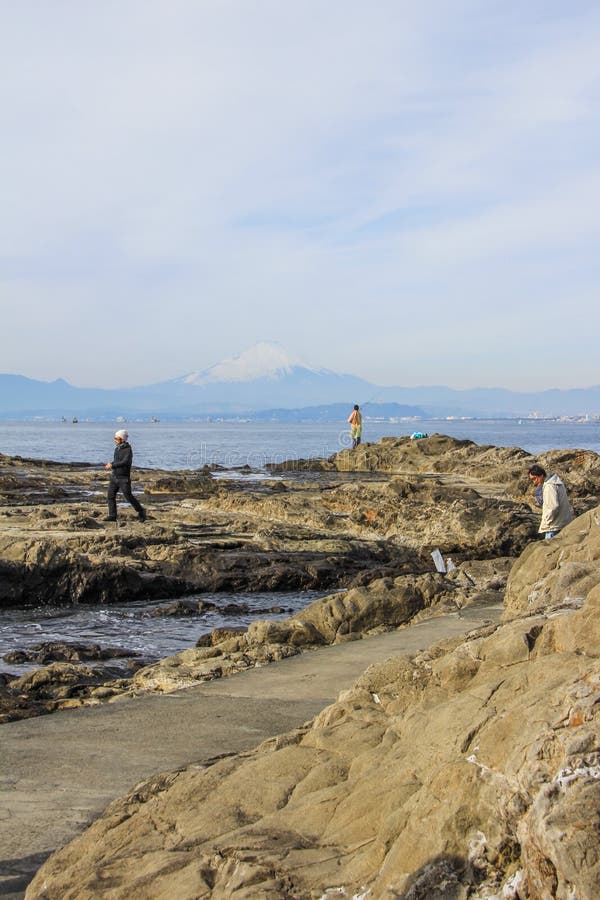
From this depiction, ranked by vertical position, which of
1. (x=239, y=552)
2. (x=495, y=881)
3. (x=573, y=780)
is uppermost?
(x=573, y=780)

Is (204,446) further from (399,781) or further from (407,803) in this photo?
(407,803)

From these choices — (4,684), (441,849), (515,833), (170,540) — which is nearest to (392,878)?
(441,849)

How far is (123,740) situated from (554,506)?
7223 millimetres

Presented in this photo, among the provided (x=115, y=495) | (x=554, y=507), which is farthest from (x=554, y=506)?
(x=115, y=495)

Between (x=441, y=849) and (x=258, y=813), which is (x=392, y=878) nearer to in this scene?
(x=441, y=849)

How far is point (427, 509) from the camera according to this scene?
65.5 ft

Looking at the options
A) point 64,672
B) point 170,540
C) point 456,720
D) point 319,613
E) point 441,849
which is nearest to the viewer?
point 441,849

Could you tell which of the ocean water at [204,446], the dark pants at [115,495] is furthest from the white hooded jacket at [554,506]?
the ocean water at [204,446]

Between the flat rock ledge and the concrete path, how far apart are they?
0.43m

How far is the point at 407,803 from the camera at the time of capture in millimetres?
3277

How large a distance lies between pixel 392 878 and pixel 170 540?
45.6ft

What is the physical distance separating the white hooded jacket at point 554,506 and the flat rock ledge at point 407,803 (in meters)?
6.69

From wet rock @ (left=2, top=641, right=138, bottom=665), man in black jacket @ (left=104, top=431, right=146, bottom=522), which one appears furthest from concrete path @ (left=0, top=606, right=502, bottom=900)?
man in black jacket @ (left=104, top=431, right=146, bottom=522)

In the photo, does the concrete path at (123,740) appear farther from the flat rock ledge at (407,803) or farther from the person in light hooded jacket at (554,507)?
the person in light hooded jacket at (554,507)
